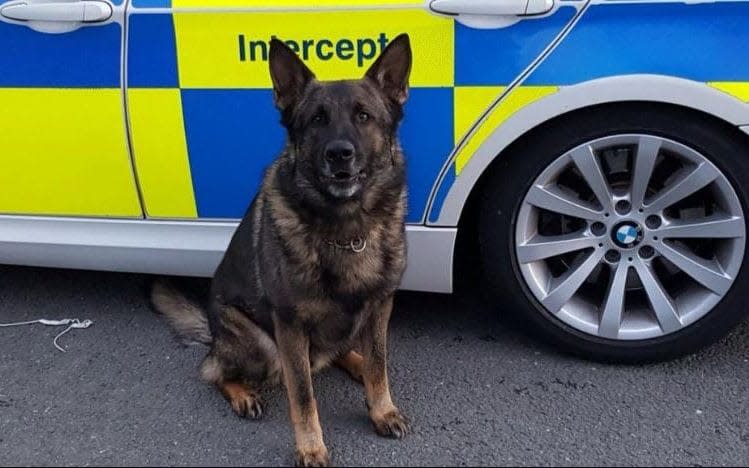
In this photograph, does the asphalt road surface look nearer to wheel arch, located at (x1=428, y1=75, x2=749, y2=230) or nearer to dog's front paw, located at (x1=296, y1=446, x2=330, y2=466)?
dog's front paw, located at (x1=296, y1=446, x2=330, y2=466)

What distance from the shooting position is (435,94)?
2.54 m

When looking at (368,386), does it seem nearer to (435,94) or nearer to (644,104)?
(435,94)

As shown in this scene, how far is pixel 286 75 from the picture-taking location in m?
2.29

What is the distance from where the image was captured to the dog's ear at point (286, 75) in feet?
7.35

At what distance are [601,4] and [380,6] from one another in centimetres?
68

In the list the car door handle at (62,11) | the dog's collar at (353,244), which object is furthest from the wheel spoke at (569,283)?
the car door handle at (62,11)

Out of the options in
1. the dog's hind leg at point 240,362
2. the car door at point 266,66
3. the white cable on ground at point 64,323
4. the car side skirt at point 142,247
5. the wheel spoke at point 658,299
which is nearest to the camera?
the car door at point 266,66

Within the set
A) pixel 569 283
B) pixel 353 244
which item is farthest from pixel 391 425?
pixel 569 283

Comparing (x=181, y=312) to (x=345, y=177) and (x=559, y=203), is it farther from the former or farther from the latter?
(x=559, y=203)

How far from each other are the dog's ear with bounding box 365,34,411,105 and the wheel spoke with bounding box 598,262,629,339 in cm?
98

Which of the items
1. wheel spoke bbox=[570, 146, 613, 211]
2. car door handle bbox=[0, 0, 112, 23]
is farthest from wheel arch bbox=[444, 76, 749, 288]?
car door handle bbox=[0, 0, 112, 23]

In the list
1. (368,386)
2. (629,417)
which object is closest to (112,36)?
(368,386)

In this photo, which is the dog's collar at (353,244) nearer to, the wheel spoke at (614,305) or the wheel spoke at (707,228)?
the wheel spoke at (614,305)

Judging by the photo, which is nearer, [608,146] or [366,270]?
[366,270]
